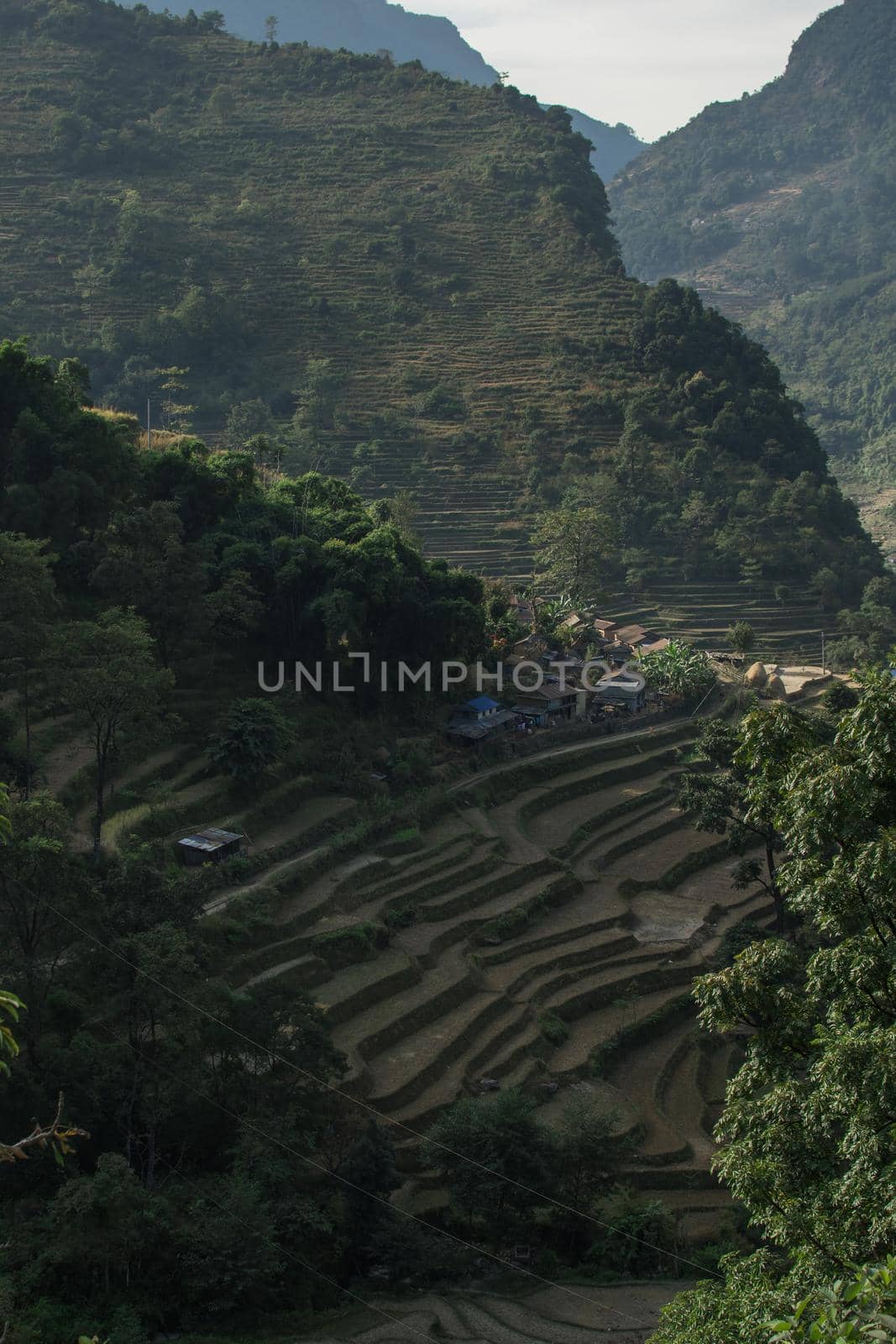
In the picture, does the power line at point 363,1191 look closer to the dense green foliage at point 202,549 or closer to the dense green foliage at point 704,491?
the dense green foliage at point 202,549

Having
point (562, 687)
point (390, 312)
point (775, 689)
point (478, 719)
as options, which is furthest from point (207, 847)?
point (390, 312)

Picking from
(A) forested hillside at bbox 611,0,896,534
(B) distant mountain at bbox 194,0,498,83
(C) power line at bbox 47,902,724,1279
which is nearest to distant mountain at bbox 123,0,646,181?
(B) distant mountain at bbox 194,0,498,83

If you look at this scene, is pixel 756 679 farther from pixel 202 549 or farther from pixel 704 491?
pixel 202 549

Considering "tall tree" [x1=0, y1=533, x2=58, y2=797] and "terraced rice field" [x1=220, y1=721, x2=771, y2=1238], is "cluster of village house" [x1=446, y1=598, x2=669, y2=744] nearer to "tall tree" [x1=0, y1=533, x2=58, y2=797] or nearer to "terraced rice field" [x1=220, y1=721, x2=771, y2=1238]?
"terraced rice field" [x1=220, y1=721, x2=771, y2=1238]

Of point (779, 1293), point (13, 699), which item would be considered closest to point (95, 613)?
point (13, 699)

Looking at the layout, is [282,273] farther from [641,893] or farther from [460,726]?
[641,893]

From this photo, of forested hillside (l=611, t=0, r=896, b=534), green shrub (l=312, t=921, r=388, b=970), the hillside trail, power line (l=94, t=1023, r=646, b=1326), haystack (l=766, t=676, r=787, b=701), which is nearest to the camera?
power line (l=94, t=1023, r=646, b=1326)
